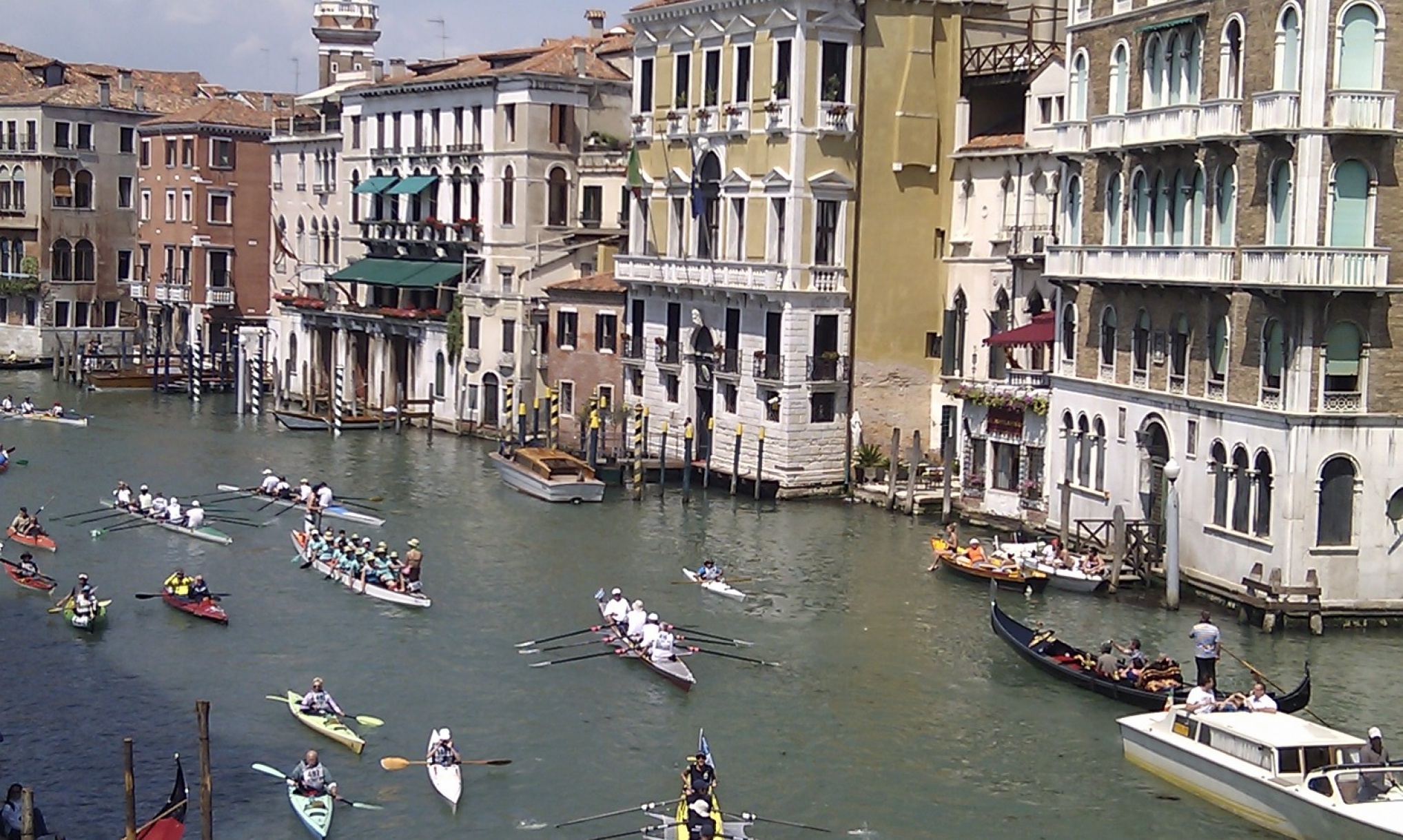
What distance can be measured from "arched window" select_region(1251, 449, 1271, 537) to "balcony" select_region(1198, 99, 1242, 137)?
580 centimetres

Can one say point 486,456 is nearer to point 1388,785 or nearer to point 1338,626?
point 1338,626

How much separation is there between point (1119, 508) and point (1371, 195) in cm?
774

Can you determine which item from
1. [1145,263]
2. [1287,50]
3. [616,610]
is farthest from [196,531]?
[1287,50]

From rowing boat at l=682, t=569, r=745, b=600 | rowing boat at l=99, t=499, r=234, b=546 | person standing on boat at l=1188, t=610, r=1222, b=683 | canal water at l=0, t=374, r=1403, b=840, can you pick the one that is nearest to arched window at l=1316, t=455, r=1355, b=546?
canal water at l=0, t=374, r=1403, b=840

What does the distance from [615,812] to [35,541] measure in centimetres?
2261

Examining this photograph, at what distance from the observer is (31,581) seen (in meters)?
39.5

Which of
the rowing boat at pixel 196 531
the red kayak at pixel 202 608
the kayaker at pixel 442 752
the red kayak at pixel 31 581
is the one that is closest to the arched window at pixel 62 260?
the rowing boat at pixel 196 531

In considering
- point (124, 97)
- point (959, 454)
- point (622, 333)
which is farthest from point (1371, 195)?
point (124, 97)

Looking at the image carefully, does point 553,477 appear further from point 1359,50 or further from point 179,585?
point 1359,50

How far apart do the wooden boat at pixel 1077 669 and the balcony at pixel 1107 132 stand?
1085 centimetres

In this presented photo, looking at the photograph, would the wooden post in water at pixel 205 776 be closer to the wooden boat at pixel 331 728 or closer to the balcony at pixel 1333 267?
the wooden boat at pixel 331 728

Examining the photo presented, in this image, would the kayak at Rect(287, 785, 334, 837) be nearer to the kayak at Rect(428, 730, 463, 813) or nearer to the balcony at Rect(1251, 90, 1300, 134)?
the kayak at Rect(428, 730, 463, 813)

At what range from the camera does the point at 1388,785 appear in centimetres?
2467

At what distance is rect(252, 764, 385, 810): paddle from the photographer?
26859 mm
